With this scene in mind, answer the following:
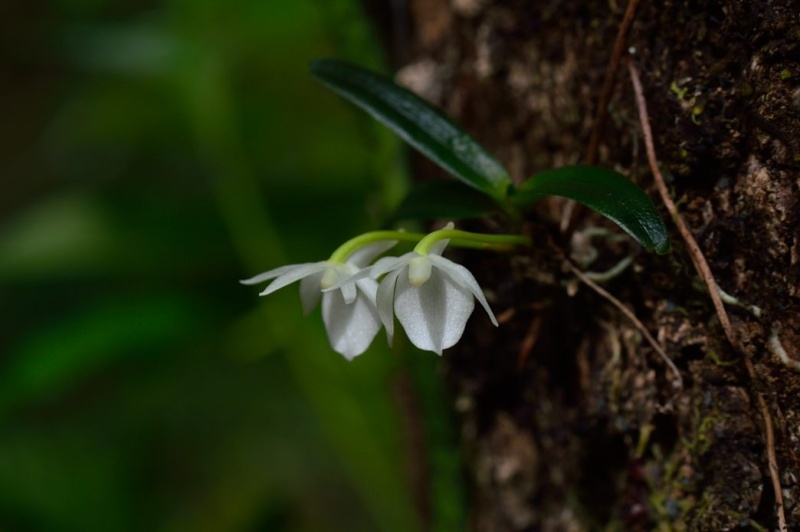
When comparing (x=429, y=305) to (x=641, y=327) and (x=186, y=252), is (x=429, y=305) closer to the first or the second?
(x=641, y=327)

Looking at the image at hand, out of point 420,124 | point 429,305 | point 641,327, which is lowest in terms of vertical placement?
point 641,327

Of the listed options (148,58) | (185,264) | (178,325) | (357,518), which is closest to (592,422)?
(178,325)

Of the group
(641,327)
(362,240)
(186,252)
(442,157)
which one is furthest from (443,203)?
(186,252)

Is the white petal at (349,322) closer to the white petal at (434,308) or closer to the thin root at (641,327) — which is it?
the white petal at (434,308)

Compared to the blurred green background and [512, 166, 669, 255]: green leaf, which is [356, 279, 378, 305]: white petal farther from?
the blurred green background

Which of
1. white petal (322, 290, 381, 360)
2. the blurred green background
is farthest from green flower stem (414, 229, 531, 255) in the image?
the blurred green background

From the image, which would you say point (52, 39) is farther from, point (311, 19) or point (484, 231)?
point (484, 231)

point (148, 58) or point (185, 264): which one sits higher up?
point (148, 58)
